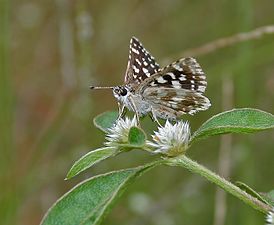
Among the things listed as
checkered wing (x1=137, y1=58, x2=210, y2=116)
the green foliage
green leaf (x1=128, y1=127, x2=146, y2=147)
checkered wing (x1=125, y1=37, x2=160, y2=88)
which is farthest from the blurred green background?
green leaf (x1=128, y1=127, x2=146, y2=147)

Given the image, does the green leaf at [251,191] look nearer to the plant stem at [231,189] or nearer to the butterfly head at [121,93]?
the plant stem at [231,189]

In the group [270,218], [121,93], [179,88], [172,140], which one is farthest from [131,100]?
[270,218]

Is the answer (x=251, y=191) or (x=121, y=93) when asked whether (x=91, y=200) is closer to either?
(x=251, y=191)

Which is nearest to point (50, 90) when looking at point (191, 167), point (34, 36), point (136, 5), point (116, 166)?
point (34, 36)

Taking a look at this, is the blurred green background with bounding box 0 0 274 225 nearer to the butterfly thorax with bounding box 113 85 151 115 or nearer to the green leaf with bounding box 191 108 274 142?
the butterfly thorax with bounding box 113 85 151 115

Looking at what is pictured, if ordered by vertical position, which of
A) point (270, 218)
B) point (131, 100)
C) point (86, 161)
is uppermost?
point (131, 100)

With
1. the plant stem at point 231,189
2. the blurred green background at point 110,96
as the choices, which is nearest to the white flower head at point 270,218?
the plant stem at point 231,189

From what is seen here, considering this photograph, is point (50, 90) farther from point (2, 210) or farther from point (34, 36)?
point (2, 210)

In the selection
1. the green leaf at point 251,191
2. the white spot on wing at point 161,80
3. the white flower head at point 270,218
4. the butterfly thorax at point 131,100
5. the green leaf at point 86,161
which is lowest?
the white flower head at point 270,218
